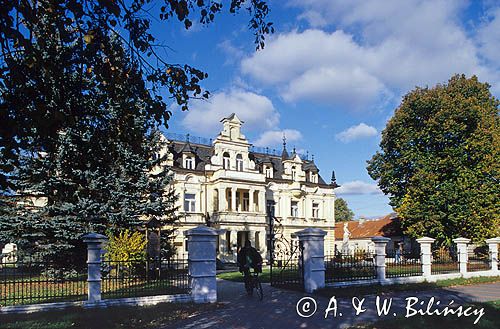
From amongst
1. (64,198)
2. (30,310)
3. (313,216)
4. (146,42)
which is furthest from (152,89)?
(313,216)

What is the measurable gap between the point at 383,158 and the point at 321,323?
79.1 feet

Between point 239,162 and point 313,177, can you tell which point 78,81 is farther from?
point 313,177

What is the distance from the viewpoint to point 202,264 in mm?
12125

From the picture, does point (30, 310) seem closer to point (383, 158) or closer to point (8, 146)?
point (8, 146)

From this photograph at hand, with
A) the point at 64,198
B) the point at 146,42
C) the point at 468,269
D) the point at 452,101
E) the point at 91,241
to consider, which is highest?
the point at 452,101

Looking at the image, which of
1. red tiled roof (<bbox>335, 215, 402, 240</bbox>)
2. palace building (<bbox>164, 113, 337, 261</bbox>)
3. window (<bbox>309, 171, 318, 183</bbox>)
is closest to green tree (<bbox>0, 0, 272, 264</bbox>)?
palace building (<bbox>164, 113, 337, 261</bbox>)

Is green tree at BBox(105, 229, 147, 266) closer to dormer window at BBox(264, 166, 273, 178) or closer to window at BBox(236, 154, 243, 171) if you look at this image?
window at BBox(236, 154, 243, 171)

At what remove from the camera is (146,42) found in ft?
23.0

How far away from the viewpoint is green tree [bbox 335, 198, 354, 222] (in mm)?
76562

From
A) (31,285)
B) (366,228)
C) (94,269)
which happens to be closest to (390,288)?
(94,269)

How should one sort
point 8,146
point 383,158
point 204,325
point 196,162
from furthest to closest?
1. point 196,162
2. point 383,158
3. point 204,325
4. point 8,146

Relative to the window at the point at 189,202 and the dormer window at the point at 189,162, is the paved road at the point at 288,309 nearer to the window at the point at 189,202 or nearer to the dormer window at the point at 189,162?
the window at the point at 189,202

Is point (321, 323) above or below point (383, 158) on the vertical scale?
below

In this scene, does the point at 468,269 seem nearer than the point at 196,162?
Yes
